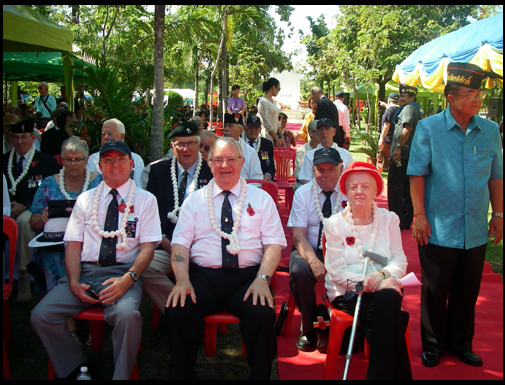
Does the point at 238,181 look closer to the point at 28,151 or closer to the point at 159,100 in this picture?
the point at 28,151

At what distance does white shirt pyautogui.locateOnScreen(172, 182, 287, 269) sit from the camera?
3.08 m

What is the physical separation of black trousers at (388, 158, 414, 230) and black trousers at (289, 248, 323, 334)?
138 inches

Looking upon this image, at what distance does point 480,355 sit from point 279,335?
154 cm

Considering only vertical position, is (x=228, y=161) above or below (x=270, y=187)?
above

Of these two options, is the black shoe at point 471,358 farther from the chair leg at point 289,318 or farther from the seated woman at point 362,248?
the chair leg at point 289,318

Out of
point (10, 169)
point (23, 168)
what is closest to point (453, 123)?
point (23, 168)

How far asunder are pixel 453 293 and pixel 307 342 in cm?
117

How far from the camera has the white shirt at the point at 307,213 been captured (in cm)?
361

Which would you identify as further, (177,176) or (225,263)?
(177,176)

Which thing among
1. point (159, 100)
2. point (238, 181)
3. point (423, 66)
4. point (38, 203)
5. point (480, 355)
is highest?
point (423, 66)

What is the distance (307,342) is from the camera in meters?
3.29

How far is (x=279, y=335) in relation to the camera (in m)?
3.54

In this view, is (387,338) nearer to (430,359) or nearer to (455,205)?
(430,359)
